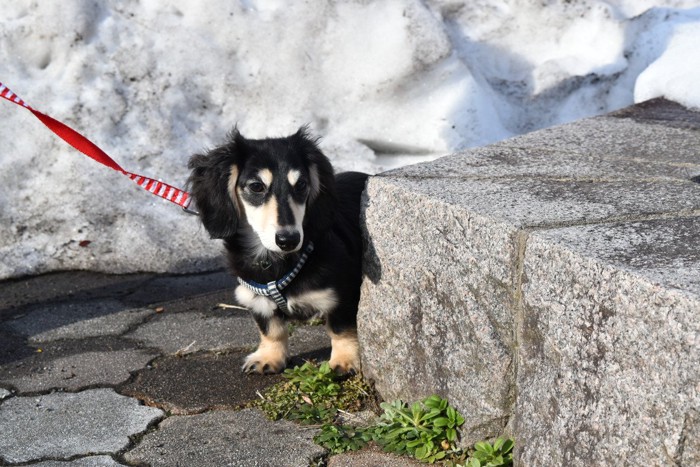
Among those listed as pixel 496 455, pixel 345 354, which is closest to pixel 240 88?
pixel 345 354

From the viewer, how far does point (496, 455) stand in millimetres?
2252

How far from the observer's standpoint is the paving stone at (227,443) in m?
2.53

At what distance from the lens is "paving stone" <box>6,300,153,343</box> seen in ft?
12.0

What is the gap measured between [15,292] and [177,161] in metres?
1.09

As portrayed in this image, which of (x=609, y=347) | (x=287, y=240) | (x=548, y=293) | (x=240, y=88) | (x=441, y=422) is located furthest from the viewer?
(x=240, y=88)

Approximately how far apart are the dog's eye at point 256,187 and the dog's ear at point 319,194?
171mm

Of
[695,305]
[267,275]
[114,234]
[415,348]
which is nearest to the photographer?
[695,305]

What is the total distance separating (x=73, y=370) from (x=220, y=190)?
0.92 metres

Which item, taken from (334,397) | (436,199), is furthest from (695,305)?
(334,397)

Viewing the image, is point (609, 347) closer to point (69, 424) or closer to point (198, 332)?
point (69, 424)

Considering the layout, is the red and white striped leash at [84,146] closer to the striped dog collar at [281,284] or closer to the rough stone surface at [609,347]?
the striped dog collar at [281,284]

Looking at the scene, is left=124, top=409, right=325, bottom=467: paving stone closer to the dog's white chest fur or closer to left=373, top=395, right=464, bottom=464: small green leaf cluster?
left=373, top=395, right=464, bottom=464: small green leaf cluster

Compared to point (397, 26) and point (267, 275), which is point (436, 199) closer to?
point (267, 275)

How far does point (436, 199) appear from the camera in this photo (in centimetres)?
246
